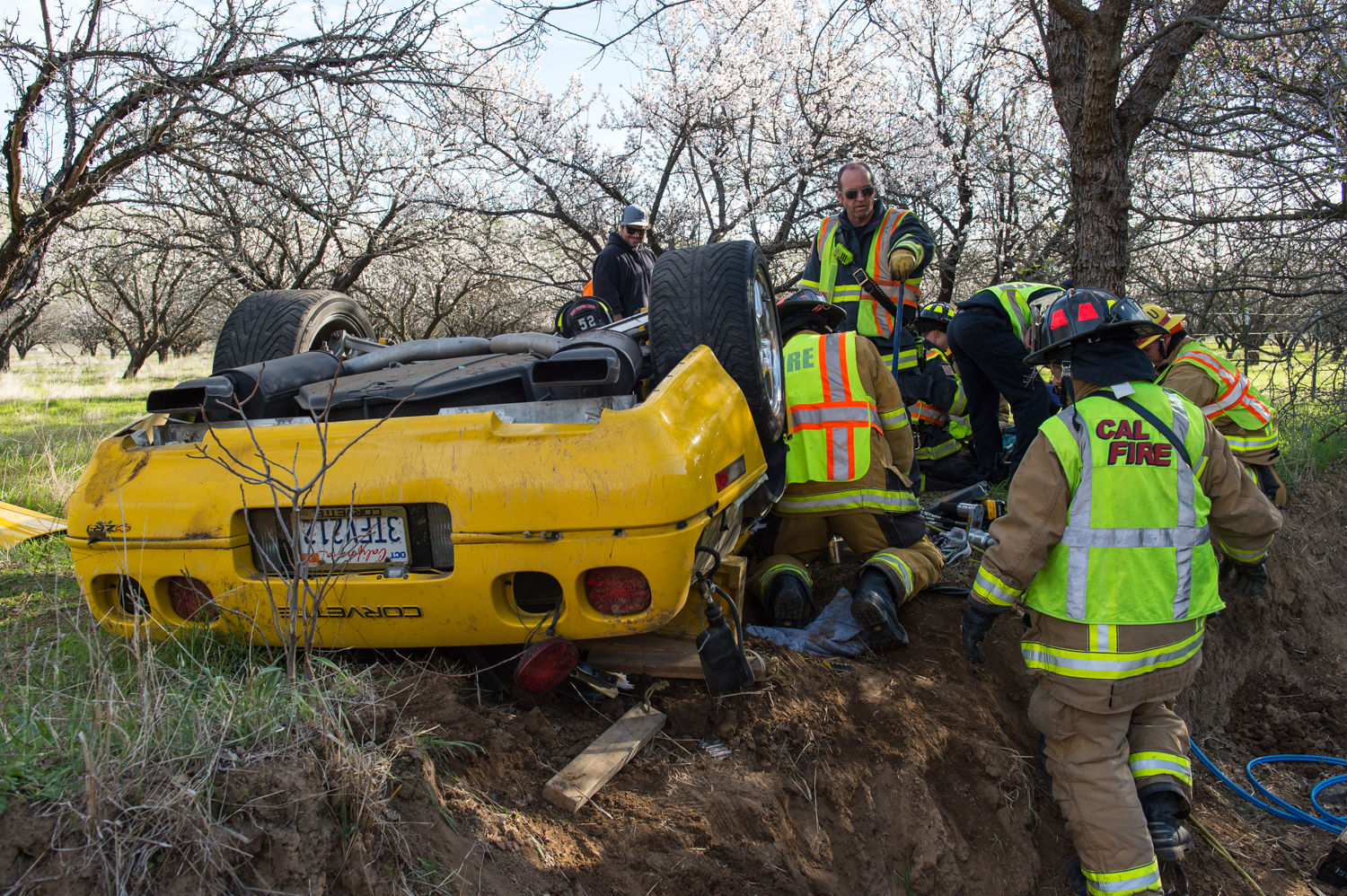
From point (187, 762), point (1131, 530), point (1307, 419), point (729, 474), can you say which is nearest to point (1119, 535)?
point (1131, 530)

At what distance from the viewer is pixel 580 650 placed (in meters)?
2.79

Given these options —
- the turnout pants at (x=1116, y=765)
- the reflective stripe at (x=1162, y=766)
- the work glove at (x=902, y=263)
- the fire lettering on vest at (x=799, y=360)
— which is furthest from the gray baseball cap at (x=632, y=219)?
the reflective stripe at (x=1162, y=766)

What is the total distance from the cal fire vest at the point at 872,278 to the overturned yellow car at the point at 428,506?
11.5 ft

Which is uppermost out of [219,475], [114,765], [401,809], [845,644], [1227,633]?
[219,475]

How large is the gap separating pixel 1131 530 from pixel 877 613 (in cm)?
99

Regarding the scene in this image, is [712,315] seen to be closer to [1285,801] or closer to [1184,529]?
[1184,529]

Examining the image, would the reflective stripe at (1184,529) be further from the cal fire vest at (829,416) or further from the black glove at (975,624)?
the cal fire vest at (829,416)

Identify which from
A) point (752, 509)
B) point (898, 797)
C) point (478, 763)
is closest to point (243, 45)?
point (752, 509)

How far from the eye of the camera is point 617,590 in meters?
2.39

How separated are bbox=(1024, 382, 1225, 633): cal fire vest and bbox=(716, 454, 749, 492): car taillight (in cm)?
102

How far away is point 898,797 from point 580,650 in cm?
111

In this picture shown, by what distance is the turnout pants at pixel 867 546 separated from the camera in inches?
140

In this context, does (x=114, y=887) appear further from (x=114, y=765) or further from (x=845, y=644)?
(x=845, y=644)

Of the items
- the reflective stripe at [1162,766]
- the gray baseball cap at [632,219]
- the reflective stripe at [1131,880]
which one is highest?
the gray baseball cap at [632,219]
